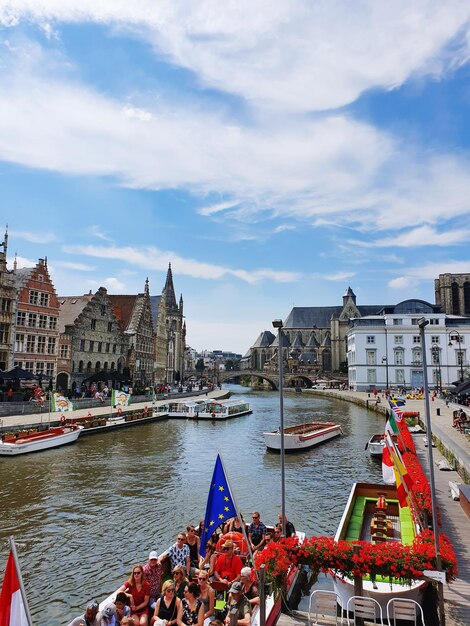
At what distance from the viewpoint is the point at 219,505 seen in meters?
10.4

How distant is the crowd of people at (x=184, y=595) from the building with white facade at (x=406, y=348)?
8184 centimetres

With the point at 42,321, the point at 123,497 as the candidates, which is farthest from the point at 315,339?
the point at 123,497

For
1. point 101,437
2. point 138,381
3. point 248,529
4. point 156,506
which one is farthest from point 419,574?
point 138,381

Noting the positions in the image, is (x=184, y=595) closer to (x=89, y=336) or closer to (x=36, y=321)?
(x=36, y=321)

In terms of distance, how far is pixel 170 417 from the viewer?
53.0 metres

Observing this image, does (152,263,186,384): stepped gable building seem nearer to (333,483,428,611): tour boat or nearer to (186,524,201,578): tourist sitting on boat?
(333,483,428,611): tour boat

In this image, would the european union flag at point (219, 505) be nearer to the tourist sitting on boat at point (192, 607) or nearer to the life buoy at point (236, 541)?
the tourist sitting on boat at point (192, 607)

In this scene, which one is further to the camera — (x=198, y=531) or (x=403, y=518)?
(x=403, y=518)

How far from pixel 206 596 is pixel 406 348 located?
90.7m

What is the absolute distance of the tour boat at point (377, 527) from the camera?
30.3ft

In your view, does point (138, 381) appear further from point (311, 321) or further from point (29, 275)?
point (311, 321)

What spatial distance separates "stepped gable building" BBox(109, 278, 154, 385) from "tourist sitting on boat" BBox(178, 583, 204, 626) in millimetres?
66102

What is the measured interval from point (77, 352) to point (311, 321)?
116m

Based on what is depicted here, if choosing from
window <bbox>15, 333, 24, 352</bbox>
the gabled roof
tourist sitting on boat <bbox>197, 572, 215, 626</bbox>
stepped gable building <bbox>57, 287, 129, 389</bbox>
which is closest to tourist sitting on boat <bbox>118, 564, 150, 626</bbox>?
tourist sitting on boat <bbox>197, 572, 215, 626</bbox>
